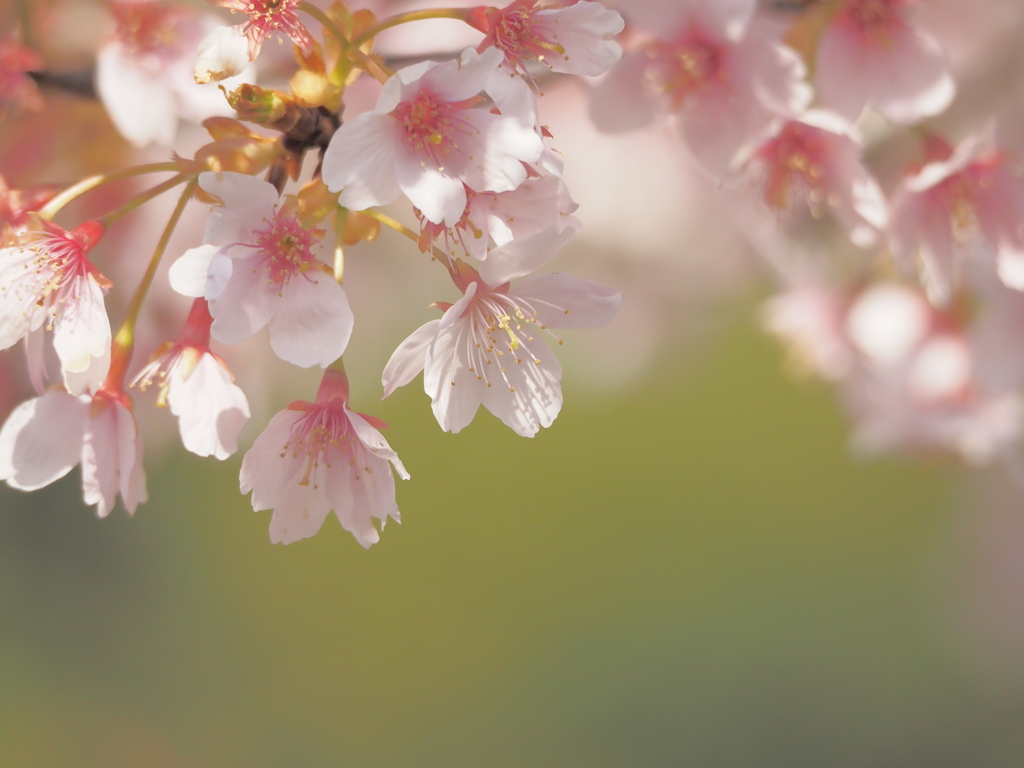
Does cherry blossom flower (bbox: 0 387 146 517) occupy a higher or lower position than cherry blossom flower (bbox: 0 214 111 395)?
lower

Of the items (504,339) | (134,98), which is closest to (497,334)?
(504,339)

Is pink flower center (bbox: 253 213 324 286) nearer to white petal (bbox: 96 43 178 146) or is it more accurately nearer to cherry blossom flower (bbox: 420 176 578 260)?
cherry blossom flower (bbox: 420 176 578 260)

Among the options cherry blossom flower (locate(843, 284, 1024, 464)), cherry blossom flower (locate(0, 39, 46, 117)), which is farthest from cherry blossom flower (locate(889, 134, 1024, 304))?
cherry blossom flower (locate(0, 39, 46, 117))

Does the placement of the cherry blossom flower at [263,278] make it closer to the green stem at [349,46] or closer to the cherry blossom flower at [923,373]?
the green stem at [349,46]

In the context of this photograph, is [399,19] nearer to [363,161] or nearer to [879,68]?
[363,161]

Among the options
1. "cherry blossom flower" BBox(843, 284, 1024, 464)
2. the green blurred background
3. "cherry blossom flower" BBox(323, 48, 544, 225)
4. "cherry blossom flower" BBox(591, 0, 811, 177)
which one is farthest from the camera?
the green blurred background

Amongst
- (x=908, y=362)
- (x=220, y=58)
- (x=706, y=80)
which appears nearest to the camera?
(x=220, y=58)

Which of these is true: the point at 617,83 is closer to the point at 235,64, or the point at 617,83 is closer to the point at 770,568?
the point at 235,64
